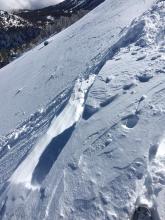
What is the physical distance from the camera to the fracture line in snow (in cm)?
1293

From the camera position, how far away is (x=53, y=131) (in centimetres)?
1430

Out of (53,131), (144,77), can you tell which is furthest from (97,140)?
(144,77)

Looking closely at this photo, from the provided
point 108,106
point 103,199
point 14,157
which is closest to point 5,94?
point 14,157

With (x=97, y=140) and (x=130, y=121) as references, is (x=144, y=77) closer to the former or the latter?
(x=130, y=121)

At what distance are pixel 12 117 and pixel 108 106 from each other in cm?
733

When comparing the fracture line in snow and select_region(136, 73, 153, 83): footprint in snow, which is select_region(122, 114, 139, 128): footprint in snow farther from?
select_region(136, 73, 153, 83): footprint in snow

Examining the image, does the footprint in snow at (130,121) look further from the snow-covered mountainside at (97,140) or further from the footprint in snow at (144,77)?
the footprint in snow at (144,77)

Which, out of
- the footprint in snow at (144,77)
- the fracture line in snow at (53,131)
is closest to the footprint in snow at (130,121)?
the fracture line in snow at (53,131)

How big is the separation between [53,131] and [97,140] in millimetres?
2204

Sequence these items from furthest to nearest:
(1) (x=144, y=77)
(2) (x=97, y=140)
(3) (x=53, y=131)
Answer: (1) (x=144, y=77) → (3) (x=53, y=131) → (2) (x=97, y=140)

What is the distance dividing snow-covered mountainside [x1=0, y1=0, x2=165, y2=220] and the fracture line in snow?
0.05 metres

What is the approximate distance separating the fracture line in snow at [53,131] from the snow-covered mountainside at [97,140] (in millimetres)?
45

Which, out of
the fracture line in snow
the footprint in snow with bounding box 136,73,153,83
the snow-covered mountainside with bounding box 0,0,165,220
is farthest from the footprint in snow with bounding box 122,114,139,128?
the footprint in snow with bounding box 136,73,153,83

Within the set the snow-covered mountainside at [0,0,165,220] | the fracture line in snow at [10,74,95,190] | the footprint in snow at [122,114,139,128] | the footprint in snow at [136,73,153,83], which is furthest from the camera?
the footprint in snow at [136,73,153,83]
